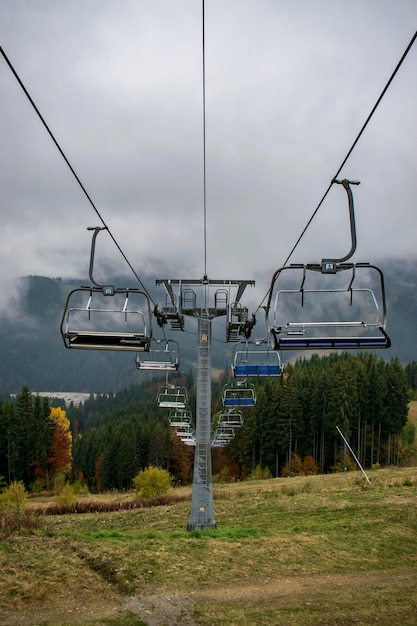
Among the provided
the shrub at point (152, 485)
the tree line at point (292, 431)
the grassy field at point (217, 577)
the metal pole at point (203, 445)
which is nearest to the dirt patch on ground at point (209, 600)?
the grassy field at point (217, 577)

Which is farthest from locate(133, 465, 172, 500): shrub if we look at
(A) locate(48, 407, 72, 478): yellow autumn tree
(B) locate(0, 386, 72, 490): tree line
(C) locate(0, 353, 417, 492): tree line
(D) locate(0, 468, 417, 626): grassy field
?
(A) locate(48, 407, 72, 478): yellow autumn tree

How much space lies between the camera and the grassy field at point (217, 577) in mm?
11352

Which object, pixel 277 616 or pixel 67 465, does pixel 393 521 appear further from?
pixel 67 465

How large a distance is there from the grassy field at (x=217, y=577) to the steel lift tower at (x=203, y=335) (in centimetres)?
233

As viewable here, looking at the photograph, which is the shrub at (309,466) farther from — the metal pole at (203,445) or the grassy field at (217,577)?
the metal pole at (203,445)

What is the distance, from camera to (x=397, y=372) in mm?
78688

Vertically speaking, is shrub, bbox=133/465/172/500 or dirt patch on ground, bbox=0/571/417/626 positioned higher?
dirt patch on ground, bbox=0/571/417/626

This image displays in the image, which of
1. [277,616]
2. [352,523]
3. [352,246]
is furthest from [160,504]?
[352,246]

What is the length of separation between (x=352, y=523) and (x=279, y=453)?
2182 inches

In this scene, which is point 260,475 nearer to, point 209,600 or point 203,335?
point 203,335

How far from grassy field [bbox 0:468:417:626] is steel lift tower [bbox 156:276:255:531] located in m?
2.33

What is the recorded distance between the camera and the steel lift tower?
21.4 metres

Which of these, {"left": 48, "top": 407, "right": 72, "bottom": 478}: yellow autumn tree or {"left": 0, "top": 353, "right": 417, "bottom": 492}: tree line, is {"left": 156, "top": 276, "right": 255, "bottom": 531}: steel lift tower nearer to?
{"left": 0, "top": 353, "right": 417, "bottom": 492}: tree line

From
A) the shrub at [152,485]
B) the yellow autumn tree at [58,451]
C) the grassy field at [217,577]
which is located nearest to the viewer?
the grassy field at [217,577]
